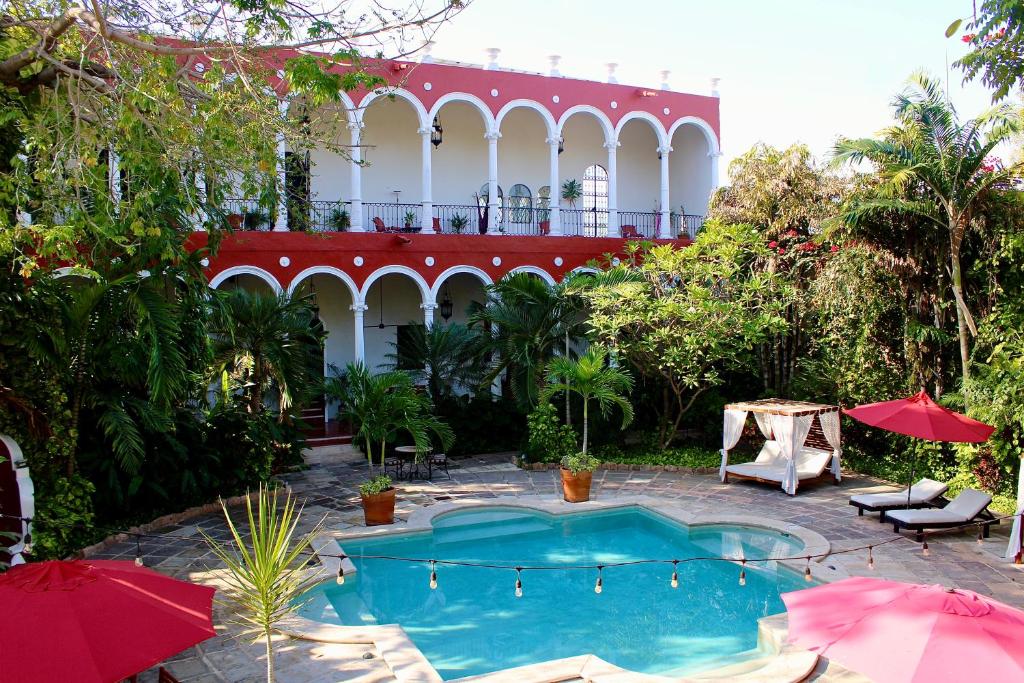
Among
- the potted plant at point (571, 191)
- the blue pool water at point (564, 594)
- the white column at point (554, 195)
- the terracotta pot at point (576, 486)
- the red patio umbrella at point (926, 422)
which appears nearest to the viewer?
the blue pool water at point (564, 594)

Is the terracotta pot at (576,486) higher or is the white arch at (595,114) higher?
the white arch at (595,114)

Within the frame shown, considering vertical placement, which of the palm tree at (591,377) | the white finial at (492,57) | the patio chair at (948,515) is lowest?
the patio chair at (948,515)

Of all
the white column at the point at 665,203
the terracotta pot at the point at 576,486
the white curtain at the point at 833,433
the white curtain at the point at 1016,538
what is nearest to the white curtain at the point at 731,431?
the white curtain at the point at 833,433

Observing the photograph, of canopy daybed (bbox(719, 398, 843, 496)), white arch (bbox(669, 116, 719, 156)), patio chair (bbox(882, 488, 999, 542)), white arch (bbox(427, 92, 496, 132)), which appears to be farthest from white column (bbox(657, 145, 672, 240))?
patio chair (bbox(882, 488, 999, 542))

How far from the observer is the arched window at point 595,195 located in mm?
20562

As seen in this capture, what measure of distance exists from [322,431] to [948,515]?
1127cm

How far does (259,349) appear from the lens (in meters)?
11.8

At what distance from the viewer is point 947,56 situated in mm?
10352

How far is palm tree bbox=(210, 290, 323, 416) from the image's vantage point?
1173 centimetres

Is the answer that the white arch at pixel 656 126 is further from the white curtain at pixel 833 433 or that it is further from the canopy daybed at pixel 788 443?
the white curtain at pixel 833 433

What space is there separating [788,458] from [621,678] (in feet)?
22.0

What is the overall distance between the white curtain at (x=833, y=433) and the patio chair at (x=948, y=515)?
7.50 feet

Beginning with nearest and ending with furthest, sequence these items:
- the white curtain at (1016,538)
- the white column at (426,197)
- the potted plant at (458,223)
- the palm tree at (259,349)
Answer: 1. the white curtain at (1016,538)
2. the palm tree at (259,349)
3. the white column at (426,197)
4. the potted plant at (458,223)

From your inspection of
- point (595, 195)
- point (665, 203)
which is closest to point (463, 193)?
point (595, 195)
